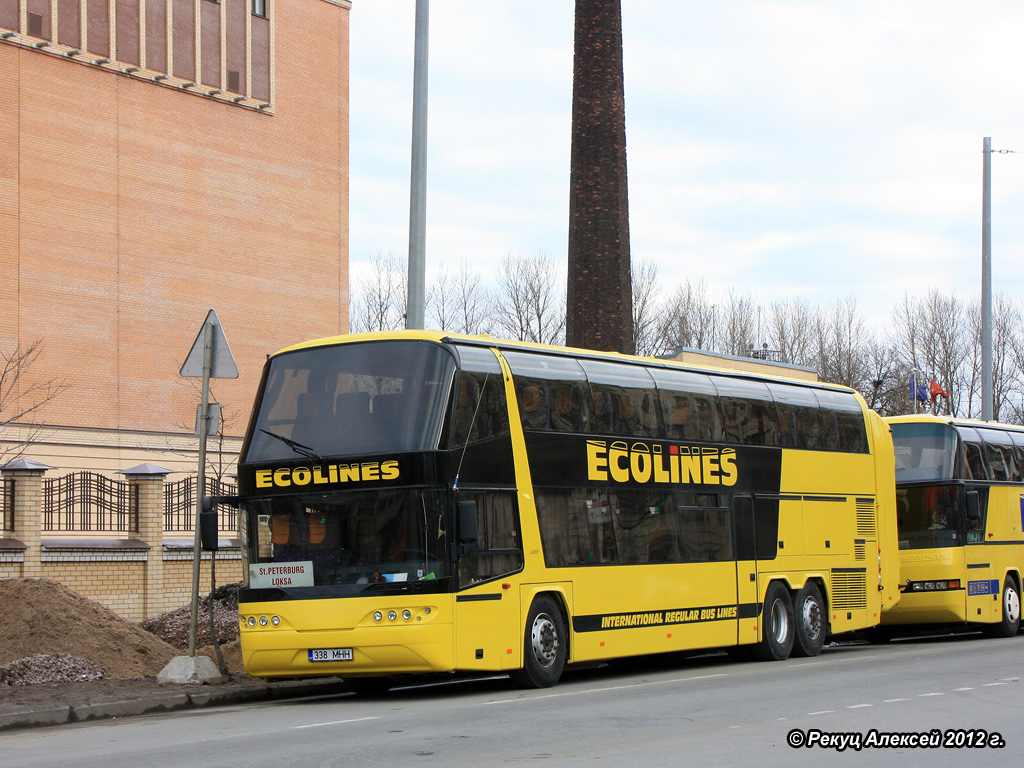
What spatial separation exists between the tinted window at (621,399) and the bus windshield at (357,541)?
10.4 feet

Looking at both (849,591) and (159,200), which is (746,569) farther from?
(159,200)

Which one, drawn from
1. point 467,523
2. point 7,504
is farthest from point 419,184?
point 7,504

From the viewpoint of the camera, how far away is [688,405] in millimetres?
17719

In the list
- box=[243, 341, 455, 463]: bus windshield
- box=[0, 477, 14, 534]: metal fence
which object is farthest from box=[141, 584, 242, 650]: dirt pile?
box=[243, 341, 455, 463]: bus windshield

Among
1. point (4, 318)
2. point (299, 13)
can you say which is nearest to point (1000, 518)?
point (4, 318)

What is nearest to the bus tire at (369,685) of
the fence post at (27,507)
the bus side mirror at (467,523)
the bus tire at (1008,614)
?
the bus side mirror at (467,523)

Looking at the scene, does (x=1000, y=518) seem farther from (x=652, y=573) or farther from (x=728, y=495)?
(x=652, y=573)

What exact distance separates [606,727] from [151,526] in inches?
622

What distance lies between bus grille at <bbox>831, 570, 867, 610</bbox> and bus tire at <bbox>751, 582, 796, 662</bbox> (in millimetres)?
1219

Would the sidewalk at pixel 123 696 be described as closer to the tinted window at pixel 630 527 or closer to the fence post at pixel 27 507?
the tinted window at pixel 630 527

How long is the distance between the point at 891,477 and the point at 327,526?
11.6 meters

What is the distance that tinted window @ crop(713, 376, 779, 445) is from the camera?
1844 cm

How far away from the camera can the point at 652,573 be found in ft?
54.5

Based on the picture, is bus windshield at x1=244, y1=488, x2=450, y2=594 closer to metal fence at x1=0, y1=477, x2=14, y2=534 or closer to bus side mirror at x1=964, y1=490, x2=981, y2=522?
metal fence at x1=0, y1=477, x2=14, y2=534
